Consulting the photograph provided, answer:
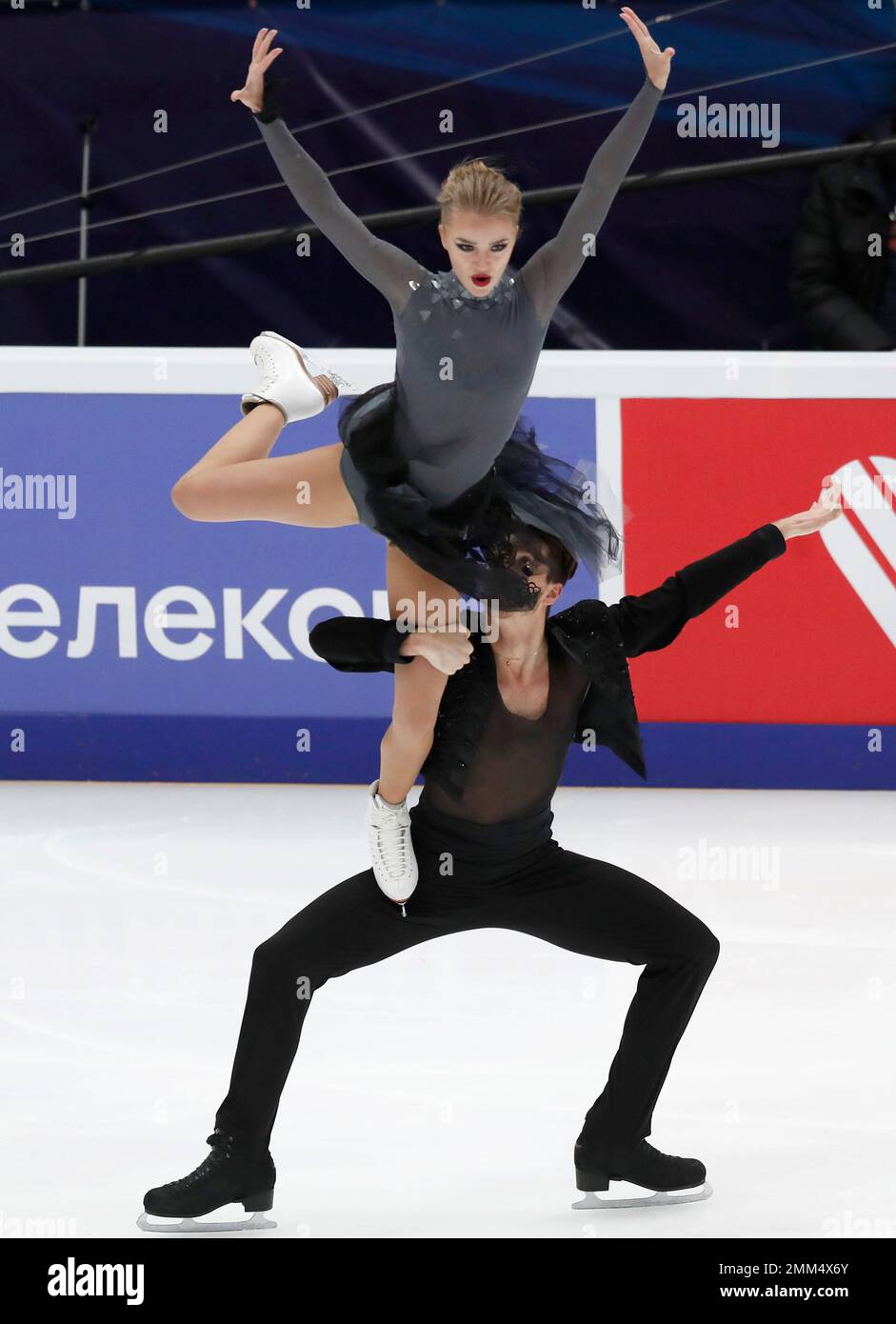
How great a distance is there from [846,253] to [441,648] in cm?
485

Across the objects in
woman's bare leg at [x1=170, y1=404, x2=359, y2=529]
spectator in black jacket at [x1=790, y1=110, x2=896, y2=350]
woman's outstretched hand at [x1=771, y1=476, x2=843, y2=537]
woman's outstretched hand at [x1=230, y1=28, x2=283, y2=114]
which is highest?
spectator in black jacket at [x1=790, y1=110, x2=896, y2=350]

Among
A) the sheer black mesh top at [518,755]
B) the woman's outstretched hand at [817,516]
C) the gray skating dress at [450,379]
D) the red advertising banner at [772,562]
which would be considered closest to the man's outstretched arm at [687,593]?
the woman's outstretched hand at [817,516]

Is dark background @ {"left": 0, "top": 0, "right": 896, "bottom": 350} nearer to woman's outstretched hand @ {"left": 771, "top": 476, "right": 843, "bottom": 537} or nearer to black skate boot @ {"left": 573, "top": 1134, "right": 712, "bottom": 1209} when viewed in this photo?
woman's outstretched hand @ {"left": 771, "top": 476, "right": 843, "bottom": 537}

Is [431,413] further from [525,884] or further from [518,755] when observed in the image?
[525,884]

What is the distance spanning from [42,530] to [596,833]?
86.1 inches

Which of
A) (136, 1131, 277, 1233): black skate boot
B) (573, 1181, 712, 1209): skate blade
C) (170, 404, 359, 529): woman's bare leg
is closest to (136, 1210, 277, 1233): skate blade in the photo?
(136, 1131, 277, 1233): black skate boot

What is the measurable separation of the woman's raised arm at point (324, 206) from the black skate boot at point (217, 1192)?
1.40m

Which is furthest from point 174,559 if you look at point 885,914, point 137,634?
point 885,914

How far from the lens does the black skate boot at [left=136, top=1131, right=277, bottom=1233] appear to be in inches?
101

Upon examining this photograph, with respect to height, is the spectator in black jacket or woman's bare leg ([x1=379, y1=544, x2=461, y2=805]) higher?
the spectator in black jacket

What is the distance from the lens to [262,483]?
2.95 m

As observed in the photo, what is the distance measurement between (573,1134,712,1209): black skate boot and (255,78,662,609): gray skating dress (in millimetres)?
919

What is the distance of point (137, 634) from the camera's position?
19.9ft

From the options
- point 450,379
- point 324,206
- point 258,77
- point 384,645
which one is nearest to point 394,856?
point 384,645
